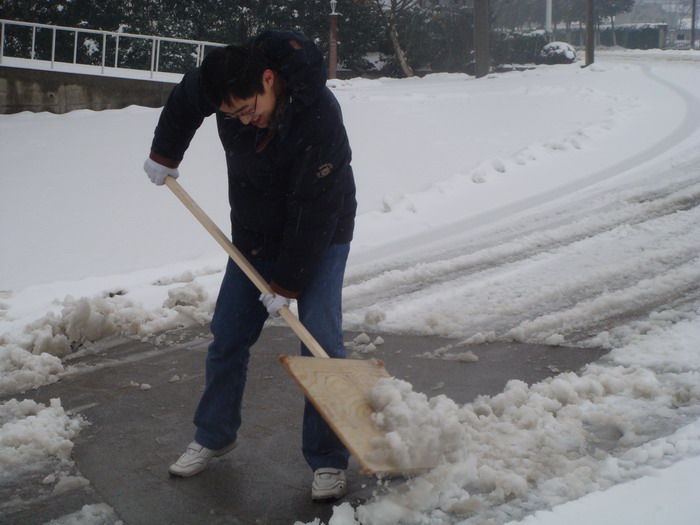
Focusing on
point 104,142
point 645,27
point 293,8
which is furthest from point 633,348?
point 645,27

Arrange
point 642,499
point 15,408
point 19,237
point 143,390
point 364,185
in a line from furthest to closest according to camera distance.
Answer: point 364,185 < point 19,237 < point 143,390 < point 15,408 < point 642,499

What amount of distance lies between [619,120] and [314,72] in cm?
922

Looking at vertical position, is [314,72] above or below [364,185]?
above

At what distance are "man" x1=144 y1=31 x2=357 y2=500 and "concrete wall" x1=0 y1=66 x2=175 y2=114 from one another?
1260cm

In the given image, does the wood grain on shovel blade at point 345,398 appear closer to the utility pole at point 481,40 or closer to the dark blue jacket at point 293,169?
the dark blue jacket at point 293,169

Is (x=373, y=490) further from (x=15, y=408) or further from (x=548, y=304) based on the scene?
(x=548, y=304)

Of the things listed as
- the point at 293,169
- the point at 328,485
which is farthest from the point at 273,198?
the point at 328,485

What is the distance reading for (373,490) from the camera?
309 cm

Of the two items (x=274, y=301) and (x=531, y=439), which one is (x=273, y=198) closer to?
(x=274, y=301)

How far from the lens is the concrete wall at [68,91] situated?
49.1ft

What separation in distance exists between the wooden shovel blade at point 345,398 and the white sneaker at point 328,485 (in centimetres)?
29

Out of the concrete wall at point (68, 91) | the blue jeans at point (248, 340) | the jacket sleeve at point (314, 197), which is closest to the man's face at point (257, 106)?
the jacket sleeve at point (314, 197)

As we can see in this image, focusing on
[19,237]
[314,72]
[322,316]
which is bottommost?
[19,237]

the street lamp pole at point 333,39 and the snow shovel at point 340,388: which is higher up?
the street lamp pole at point 333,39
